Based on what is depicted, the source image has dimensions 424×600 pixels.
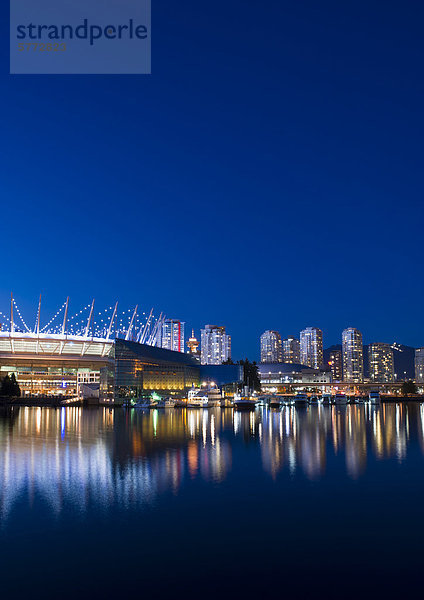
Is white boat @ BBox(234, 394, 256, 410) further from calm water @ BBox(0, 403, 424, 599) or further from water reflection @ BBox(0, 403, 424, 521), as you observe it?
calm water @ BBox(0, 403, 424, 599)

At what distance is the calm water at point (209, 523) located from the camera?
9.34 m

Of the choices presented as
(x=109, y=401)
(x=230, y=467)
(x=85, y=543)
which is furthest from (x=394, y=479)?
(x=109, y=401)

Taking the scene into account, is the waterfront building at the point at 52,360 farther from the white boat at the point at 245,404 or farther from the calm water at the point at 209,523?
the calm water at the point at 209,523

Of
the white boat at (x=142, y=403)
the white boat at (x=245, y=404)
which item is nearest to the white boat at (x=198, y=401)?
the white boat at (x=142, y=403)

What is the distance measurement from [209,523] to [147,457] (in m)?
10.2

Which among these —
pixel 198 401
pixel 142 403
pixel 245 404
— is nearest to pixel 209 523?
pixel 245 404

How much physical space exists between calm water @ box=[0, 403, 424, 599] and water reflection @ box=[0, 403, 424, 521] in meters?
0.10

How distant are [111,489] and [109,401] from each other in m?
74.3

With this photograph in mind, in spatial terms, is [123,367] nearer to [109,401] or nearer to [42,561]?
[109,401]

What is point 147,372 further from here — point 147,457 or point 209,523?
point 209,523

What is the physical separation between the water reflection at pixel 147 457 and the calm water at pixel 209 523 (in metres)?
0.10

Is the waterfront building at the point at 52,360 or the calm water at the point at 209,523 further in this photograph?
the waterfront building at the point at 52,360

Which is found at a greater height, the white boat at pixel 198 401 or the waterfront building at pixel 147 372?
the waterfront building at pixel 147 372

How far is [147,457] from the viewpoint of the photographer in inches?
896
